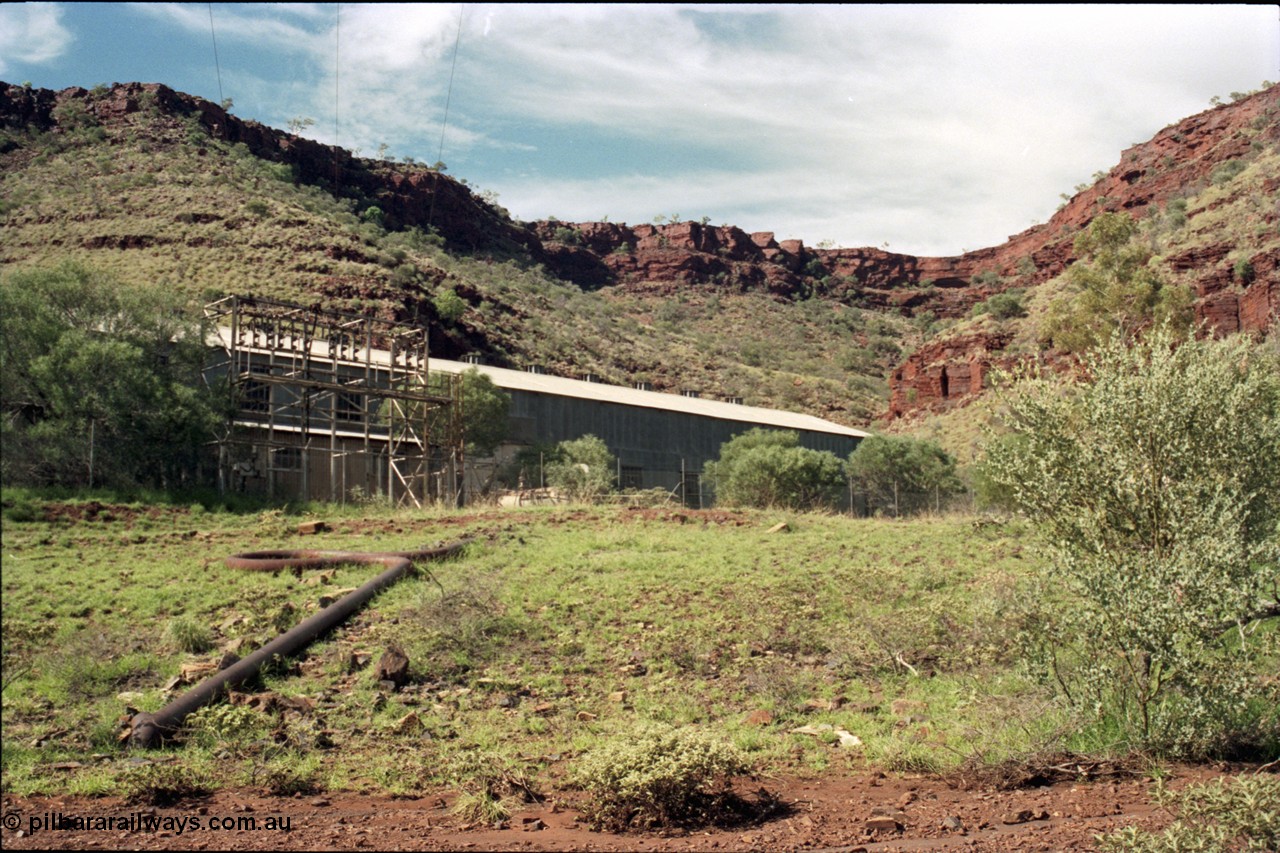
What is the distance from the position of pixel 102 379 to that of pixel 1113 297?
3120 centimetres

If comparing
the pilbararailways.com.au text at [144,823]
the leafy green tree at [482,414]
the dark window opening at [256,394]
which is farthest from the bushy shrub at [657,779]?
the leafy green tree at [482,414]

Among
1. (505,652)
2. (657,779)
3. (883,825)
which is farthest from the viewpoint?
(505,652)

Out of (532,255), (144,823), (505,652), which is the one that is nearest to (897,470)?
(505,652)

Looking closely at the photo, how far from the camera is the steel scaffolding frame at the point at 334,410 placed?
94.7 ft

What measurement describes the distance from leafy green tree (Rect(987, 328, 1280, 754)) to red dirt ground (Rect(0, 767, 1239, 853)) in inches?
40.8

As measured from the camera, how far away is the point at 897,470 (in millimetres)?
44531

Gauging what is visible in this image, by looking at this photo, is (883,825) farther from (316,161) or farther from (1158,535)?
(316,161)

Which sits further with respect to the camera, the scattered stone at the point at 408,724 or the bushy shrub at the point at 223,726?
the scattered stone at the point at 408,724

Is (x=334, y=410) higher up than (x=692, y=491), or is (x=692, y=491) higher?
(x=334, y=410)

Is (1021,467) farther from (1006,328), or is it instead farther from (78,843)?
(1006,328)

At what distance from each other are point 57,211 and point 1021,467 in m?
64.0

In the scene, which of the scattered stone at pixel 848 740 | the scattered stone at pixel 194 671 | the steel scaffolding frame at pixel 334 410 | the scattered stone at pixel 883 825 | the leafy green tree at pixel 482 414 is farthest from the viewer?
the leafy green tree at pixel 482 414

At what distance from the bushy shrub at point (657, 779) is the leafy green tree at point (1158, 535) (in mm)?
4163

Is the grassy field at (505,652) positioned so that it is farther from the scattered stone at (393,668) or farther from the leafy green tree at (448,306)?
the leafy green tree at (448,306)
